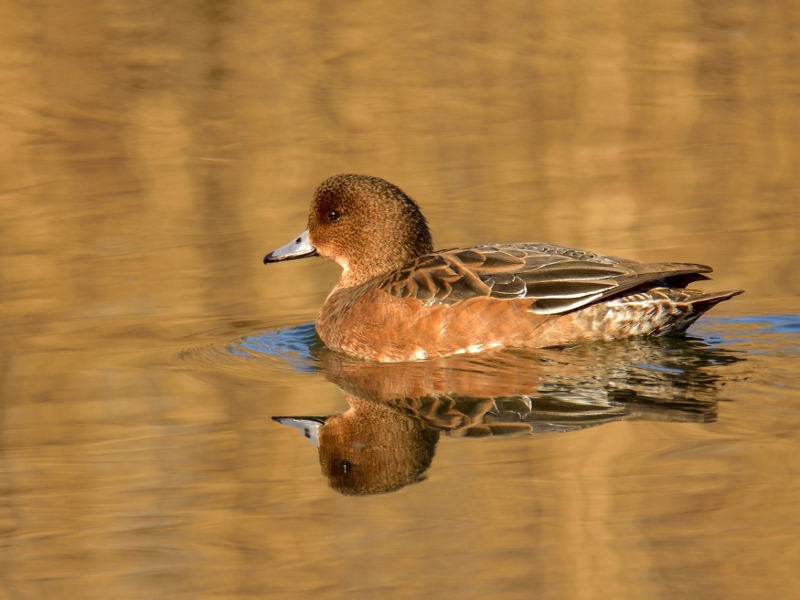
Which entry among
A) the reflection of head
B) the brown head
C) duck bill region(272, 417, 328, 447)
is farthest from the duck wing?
duck bill region(272, 417, 328, 447)

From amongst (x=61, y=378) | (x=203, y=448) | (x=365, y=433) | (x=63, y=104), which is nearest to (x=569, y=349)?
(x=365, y=433)

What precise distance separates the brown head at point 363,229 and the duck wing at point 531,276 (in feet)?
2.31

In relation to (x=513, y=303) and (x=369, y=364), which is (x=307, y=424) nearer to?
(x=369, y=364)

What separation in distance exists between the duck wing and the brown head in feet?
2.31

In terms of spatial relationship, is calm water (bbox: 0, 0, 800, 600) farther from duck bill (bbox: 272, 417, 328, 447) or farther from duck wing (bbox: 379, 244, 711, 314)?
duck wing (bbox: 379, 244, 711, 314)

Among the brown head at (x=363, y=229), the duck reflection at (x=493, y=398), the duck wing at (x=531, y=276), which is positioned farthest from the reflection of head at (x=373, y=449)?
the brown head at (x=363, y=229)

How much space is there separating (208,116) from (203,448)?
830 centimetres

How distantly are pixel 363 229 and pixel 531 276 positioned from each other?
142cm

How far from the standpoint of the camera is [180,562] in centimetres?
440

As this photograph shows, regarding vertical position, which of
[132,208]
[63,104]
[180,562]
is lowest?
[180,562]

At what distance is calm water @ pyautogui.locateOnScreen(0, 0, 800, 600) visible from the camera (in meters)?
4.43

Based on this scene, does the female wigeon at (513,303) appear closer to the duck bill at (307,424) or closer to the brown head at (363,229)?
the brown head at (363,229)

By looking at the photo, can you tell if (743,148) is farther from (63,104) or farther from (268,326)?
(63,104)

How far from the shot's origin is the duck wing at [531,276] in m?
6.59
